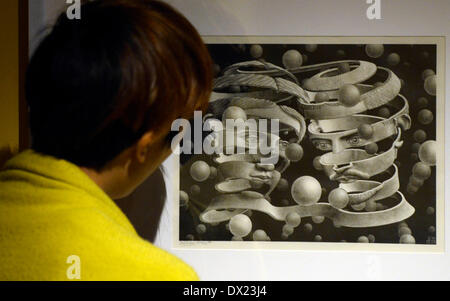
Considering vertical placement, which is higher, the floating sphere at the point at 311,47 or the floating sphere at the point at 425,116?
the floating sphere at the point at 311,47

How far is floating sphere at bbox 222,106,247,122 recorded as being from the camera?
39.4 inches

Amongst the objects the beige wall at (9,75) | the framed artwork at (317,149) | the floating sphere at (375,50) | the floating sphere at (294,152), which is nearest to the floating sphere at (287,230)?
the framed artwork at (317,149)

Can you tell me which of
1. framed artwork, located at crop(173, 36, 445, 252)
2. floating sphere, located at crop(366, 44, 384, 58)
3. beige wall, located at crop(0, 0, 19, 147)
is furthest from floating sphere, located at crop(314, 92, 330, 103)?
beige wall, located at crop(0, 0, 19, 147)

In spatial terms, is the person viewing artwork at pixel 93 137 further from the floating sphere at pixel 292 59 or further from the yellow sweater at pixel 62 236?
the floating sphere at pixel 292 59

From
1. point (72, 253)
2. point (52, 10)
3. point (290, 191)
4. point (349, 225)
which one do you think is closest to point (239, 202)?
point (290, 191)

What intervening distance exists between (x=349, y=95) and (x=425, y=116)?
15cm

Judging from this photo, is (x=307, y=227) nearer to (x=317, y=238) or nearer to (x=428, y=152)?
(x=317, y=238)

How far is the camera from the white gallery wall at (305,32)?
3.20ft

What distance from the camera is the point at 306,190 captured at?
998mm

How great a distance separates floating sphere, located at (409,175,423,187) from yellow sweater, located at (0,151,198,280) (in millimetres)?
468

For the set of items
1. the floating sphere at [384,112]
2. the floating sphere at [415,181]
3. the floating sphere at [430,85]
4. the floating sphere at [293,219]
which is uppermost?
the floating sphere at [430,85]

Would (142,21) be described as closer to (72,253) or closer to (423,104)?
(72,253)

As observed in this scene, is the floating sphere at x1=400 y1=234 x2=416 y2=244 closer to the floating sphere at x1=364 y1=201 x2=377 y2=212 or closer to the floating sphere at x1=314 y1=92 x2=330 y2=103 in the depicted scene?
the floating sphere at x1=364 y1=201 x2=377 y2=212

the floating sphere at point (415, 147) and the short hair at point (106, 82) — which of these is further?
the floating sphere at point (415, 147)
